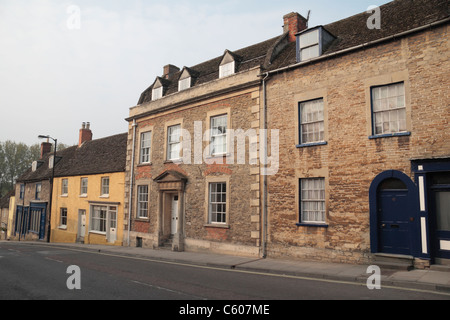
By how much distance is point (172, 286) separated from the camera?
8.50m

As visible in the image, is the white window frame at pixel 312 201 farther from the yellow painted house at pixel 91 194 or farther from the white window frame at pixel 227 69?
the yellow painted house at pixel 91 194

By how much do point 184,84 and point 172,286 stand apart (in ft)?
43.1

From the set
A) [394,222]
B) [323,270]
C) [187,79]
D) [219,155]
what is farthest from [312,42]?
[323,270]

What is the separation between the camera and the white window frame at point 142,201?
19.7 meters

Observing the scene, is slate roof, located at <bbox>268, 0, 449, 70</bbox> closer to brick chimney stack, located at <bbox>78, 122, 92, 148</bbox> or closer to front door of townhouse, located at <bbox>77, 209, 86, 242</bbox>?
front door of townhouse, located at <bbox>77, 209, 86, 242</bbox>

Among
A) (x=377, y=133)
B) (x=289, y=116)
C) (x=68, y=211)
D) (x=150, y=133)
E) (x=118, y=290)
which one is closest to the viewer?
(x=118, y=290)

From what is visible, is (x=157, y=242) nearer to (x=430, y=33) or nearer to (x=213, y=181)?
(x=213, y=181)

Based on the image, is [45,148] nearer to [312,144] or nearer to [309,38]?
[309,38]

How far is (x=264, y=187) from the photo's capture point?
547 inches

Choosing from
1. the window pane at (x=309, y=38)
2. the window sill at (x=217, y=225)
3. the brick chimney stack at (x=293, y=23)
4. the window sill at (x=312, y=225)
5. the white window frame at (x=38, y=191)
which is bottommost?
the window sill at (x=217, y=225)

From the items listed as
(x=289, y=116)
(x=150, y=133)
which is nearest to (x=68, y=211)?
(x=150, y=133)

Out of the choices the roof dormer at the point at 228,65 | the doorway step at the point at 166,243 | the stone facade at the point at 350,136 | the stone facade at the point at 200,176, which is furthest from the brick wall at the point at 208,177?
the roof dormer at the point at 228,65

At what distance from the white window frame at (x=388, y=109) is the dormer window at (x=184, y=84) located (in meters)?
10.4
